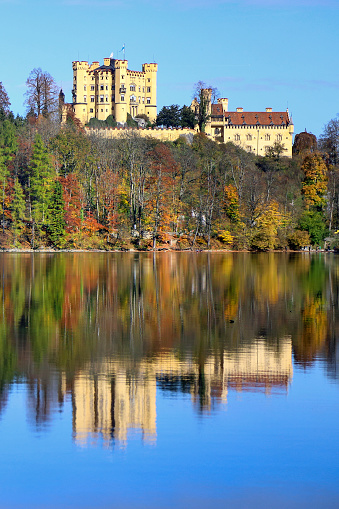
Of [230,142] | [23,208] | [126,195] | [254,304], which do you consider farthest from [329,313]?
[230,142]

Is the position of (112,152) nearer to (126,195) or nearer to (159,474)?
(126,195)

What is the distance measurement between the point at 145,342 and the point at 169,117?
102 metres

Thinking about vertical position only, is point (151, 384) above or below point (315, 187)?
below

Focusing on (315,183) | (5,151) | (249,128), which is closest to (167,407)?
(5,151)

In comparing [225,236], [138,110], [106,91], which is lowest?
[225,236]

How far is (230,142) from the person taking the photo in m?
116

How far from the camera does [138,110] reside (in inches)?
4995

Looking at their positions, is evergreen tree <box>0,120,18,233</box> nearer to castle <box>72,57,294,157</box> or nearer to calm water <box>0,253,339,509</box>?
calm water <box>0,253,339,509</box>

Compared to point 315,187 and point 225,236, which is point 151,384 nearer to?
point 225,236

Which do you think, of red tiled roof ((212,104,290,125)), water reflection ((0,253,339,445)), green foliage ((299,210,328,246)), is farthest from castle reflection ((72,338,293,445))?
red tiled roof ((212,104,290,125))

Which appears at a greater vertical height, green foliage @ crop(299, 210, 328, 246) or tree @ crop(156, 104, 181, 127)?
tree @ crop(156, 104, 181, 127)

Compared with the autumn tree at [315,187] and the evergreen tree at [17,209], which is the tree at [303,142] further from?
the evergreen tree at [17,209]

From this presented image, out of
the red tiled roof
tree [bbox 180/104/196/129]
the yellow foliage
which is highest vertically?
the red tiled roof

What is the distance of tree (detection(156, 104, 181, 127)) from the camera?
4535 inches
